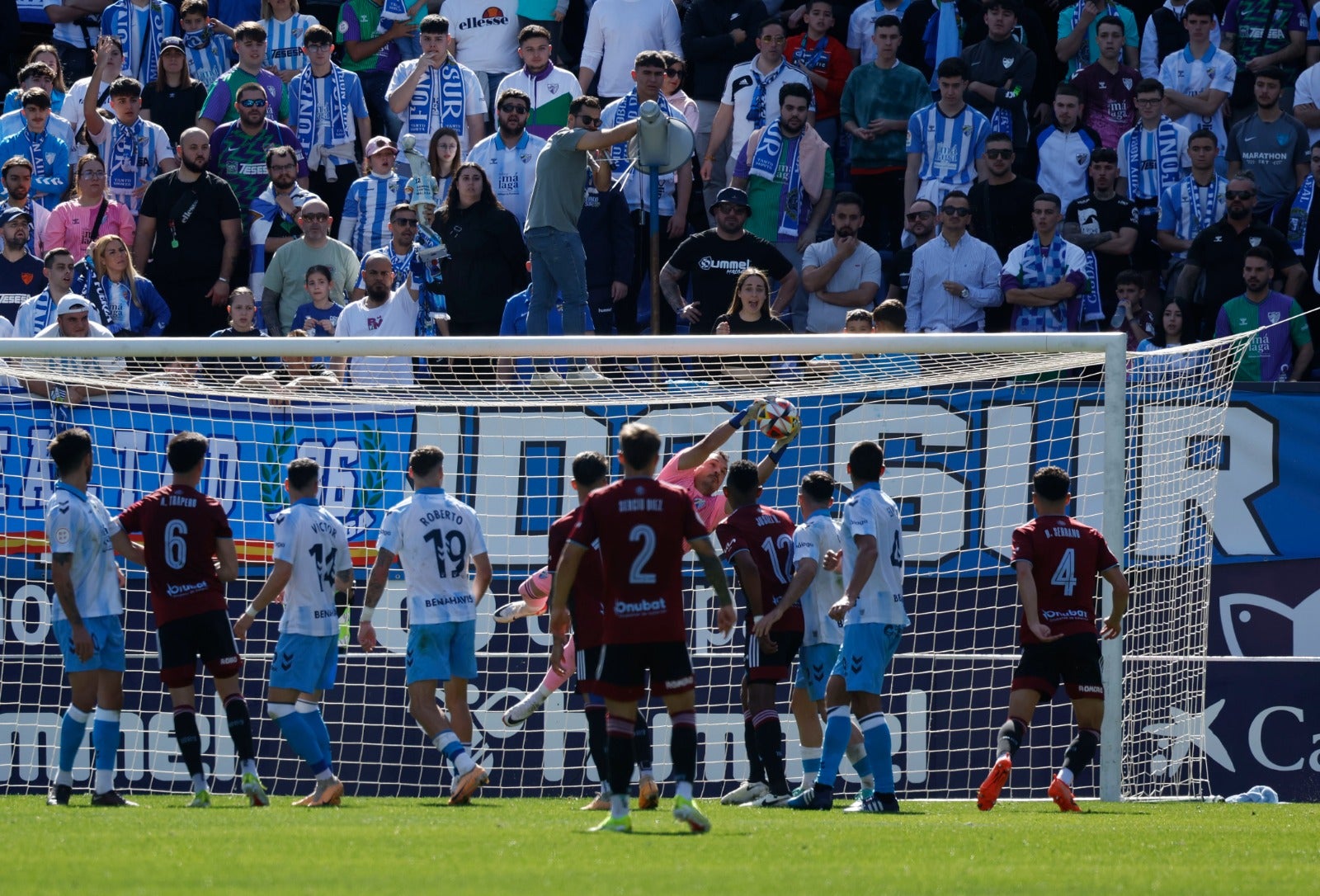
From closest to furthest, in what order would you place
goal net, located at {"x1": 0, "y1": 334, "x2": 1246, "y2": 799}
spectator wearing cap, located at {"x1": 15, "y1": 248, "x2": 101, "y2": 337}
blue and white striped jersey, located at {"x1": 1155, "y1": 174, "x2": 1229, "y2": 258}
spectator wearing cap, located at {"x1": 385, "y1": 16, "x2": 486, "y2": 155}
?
goal net, located at {"x1": 0, "y1": 334, "x2": 1246, "y2": 799} → spectator wearing cap, located at {"x1": 15, "y1": 248, "x2": 101, "y2": 337} → blue and white striped jersey, located at {"x1": 1155, "y1": 174, "x2": 1229, "y2": 258} → spectator wearing cap, located at {"x1": 385, "y1": 16, "x2": 486, "y2": 155}

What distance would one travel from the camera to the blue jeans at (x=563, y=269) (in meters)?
13.8

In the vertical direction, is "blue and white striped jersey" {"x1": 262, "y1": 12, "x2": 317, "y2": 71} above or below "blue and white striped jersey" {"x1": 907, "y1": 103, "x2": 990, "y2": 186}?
above

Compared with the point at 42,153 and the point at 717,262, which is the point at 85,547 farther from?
the point at 42,153

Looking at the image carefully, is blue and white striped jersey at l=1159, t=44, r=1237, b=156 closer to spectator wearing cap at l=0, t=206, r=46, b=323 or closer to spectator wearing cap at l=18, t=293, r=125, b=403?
spectator wearing cap at l=18, t=293, r=125, b=403

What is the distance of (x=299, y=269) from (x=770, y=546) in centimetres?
661

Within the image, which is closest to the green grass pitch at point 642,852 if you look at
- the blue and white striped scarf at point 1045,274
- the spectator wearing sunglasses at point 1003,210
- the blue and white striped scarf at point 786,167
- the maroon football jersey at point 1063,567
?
the maroon football jersey at point 1063,567

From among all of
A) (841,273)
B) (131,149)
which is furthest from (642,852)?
(131,149)

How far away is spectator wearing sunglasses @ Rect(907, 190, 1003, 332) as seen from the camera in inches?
578

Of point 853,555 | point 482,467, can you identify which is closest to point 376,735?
point 482,467

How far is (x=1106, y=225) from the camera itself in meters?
15.5

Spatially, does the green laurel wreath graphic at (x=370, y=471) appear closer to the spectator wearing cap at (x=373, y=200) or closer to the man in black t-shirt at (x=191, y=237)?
the man in black t-shirt at (x=191, y=237)

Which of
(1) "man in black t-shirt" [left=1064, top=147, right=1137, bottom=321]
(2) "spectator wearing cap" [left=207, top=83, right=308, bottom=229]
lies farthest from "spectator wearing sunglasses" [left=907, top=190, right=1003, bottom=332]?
(2) "spectator wearing cap" [left=207, top=83, right=308, bottom=229]

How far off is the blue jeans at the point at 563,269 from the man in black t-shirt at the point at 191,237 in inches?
127

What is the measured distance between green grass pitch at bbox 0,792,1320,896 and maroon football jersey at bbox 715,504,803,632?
3.84ft
